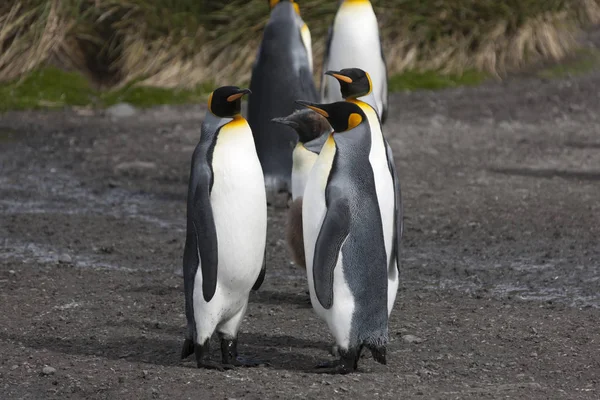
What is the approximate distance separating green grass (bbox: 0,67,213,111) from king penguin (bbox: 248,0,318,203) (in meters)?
4.03

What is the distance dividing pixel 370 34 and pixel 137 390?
410 cm

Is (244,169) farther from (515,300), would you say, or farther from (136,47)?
(136,47)

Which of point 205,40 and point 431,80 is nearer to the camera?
point 431,80

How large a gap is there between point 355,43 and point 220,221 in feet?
11.6

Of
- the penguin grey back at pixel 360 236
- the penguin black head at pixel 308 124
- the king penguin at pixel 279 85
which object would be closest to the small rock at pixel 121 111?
the king penguin at pixel 279 85

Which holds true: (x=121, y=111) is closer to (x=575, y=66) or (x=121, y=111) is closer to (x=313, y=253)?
(x=575, y=66)

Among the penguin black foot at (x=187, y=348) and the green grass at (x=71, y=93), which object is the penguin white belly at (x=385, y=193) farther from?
the green grass at (x=71, y=93)

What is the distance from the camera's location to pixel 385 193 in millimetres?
4520

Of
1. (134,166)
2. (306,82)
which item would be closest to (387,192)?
(306,82)

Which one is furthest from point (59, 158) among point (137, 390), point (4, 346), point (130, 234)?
point (137, 390)

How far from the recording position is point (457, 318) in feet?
16.3

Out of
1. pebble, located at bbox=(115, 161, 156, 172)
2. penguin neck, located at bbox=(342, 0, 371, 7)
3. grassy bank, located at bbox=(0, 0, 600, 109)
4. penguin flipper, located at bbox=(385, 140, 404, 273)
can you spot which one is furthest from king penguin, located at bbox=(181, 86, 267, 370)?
grassy bank, located at bbox=(0, 0, 600, 109)

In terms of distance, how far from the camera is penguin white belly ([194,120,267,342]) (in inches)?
163

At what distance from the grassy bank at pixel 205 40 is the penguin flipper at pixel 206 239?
24.6ft
